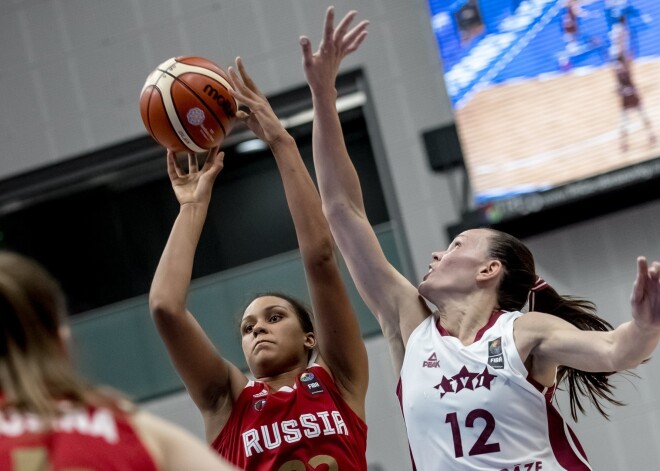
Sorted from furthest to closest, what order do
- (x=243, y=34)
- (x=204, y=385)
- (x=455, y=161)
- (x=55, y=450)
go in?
(x=243, y=34)
(x=455, y=161)
(x=204, y=385)
(x=55, y=450)

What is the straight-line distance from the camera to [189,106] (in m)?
3.34

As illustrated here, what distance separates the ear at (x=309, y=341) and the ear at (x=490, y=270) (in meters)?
0.60

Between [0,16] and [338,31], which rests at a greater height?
[0,16]

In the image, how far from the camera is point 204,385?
3.04 metres

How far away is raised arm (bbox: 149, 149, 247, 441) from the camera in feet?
9.20

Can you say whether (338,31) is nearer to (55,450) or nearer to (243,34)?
(55,450)

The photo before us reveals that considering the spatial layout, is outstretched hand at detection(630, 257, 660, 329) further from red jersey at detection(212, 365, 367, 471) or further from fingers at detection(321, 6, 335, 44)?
fingers at detection(321, 6, 335, 44)

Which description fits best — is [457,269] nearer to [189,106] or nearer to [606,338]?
[606,338]

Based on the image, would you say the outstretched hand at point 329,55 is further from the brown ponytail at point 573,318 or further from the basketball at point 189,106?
the brown ponytail at point 573,318

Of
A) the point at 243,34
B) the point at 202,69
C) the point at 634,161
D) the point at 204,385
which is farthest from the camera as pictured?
the point at 243,34

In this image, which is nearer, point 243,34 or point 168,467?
point 168,467

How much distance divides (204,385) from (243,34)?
4.00 metres

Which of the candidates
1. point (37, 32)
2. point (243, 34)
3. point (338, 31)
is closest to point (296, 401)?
point (338, 31)

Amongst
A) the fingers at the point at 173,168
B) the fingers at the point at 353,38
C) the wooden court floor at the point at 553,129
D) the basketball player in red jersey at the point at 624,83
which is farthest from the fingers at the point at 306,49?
the basketball player in red jersey at the point at 624,83
